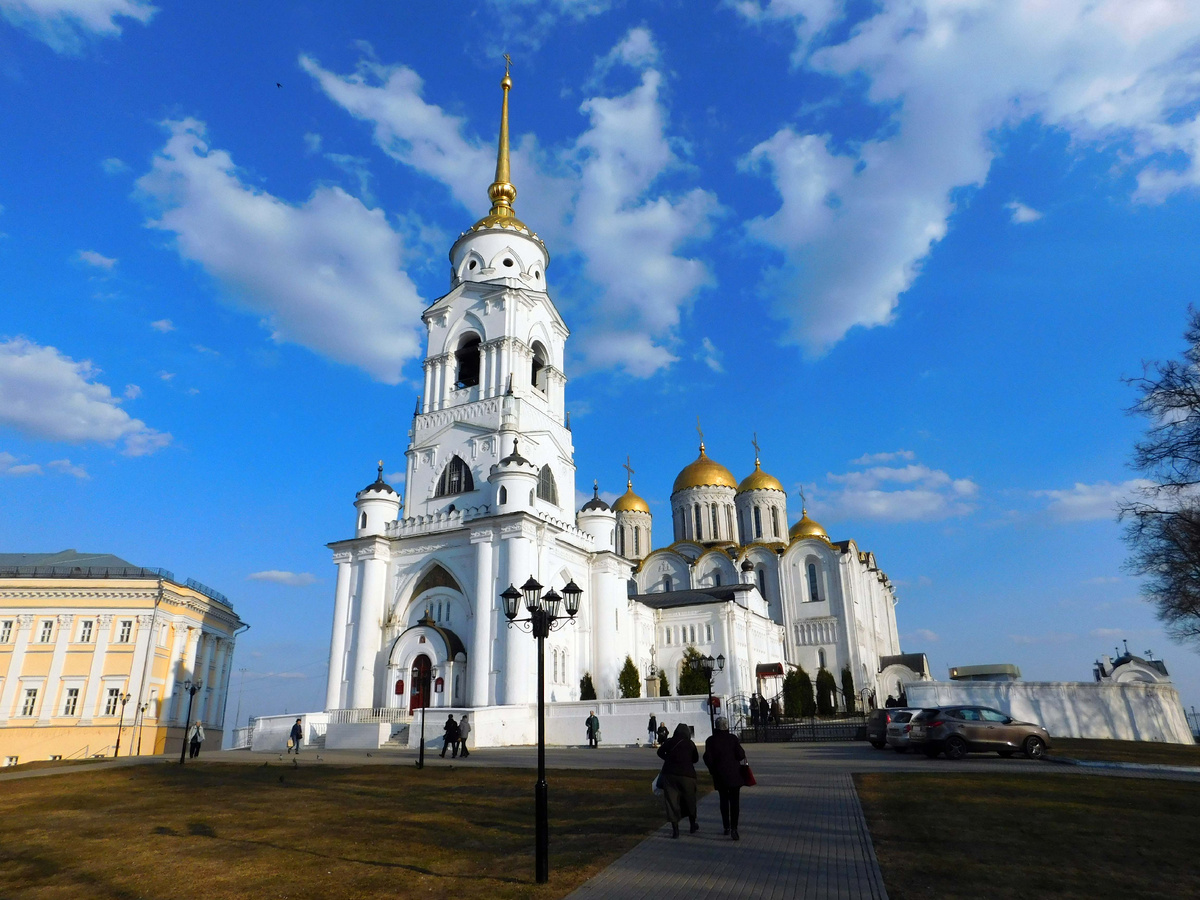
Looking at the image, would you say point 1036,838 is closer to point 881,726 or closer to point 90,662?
point 881,726

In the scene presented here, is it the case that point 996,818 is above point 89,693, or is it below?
below

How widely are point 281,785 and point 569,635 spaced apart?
18.6 meters

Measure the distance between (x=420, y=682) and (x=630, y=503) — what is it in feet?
100

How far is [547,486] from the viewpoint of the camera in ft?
120

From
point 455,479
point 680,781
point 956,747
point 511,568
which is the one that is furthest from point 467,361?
point 680,781

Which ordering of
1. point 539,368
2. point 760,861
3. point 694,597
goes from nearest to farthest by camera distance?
point 760,861 → point 539,368 → point 694,597

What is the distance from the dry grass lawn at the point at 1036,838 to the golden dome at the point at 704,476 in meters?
44.4

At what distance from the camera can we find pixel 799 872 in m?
7.54

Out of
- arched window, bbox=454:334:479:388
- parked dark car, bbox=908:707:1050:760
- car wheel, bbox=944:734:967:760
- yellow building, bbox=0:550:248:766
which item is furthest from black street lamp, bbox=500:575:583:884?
yellow building, bbox=0:550:248:766

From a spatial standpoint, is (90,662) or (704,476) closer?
(90,662)

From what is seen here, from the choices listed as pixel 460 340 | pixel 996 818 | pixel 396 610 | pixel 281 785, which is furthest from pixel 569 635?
pixel 996 818

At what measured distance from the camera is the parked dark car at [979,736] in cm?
1811

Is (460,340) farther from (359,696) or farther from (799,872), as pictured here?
(799,872)

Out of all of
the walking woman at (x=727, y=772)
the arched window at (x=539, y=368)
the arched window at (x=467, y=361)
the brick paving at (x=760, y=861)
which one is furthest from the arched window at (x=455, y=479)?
the walking woman at (x=727, y=772)
